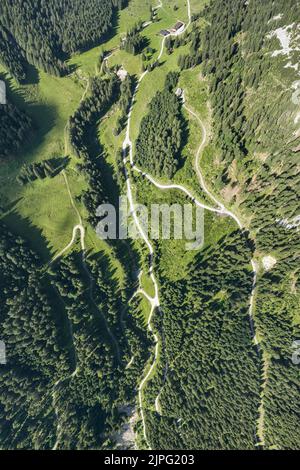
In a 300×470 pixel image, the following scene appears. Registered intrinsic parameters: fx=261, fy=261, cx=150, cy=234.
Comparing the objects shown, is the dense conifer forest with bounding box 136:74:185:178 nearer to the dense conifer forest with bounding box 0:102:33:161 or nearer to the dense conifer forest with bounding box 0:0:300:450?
the dense conifer forest with bounding box 0:0:300:450

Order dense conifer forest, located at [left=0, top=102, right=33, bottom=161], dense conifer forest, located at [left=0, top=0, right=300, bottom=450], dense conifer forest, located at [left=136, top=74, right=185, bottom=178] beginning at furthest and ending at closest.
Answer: dense conifer forest, located at [left=136, top=74, right=185, bottom=178] < dense conifer forest, located at [left=0, top=102, right=33, bottom=161] < dense conifer forest, located at [left=0, top=0, right=300, bottom=450]

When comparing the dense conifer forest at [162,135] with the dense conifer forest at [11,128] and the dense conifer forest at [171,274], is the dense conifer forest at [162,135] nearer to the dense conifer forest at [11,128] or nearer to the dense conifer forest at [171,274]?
the dense conifer forest at [171,274]

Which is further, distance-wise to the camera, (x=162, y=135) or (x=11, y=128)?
(x=162, y=135)

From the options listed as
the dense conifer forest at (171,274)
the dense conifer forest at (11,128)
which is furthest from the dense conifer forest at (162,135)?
the dense conifer forest at (11,128)

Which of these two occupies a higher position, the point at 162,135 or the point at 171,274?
the point at 162,135

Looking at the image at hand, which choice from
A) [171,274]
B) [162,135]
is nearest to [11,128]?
[162,135]

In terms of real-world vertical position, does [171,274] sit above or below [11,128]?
below

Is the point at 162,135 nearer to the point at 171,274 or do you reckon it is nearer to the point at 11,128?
the point at 171,274

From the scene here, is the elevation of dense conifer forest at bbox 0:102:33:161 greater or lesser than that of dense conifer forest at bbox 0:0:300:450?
greater

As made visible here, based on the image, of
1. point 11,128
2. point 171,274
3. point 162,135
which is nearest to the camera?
point 11,128

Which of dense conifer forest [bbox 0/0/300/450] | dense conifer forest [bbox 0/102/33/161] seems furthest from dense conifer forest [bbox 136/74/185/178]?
dense conifer forest [bbox 0/102/33/161]

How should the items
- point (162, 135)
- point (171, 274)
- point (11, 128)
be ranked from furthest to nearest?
point (162, 135)
point (171, 274)
point (11, 128)
